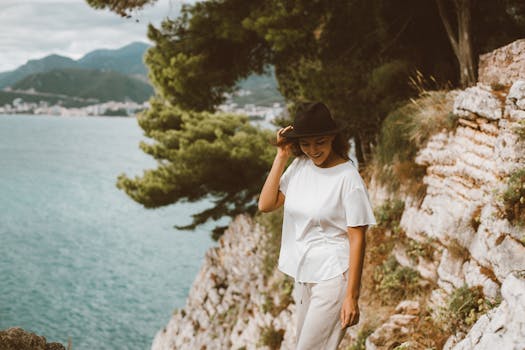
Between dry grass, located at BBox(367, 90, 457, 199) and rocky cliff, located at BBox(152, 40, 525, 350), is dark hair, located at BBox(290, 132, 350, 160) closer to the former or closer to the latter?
rocky cliff, located at BBox(152, 40, 525, 350)

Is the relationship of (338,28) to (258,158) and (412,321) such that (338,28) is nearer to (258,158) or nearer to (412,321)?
(258,158)

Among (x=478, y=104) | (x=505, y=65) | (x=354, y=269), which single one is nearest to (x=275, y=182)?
(x=354, y=269)

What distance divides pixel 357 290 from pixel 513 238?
5.67 feet

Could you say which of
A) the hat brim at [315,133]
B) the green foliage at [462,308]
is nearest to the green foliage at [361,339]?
the green foliage at [462,308]

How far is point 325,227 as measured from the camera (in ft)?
7.66

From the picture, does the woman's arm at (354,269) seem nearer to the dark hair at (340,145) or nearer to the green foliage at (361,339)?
the dark hair at (340,145)

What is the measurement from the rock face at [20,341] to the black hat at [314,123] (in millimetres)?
1950

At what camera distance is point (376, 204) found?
631 centimetres

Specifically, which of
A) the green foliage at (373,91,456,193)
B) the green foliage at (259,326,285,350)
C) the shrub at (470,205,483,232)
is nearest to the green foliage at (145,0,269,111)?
the green foliage at (373,91,456,193)

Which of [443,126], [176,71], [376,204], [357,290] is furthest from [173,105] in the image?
[357,290]

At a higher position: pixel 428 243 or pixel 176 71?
pixel 176 71

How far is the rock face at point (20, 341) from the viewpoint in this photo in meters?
2.51

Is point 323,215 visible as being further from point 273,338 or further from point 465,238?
point 273,338

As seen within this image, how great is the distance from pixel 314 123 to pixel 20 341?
82.8 inches
